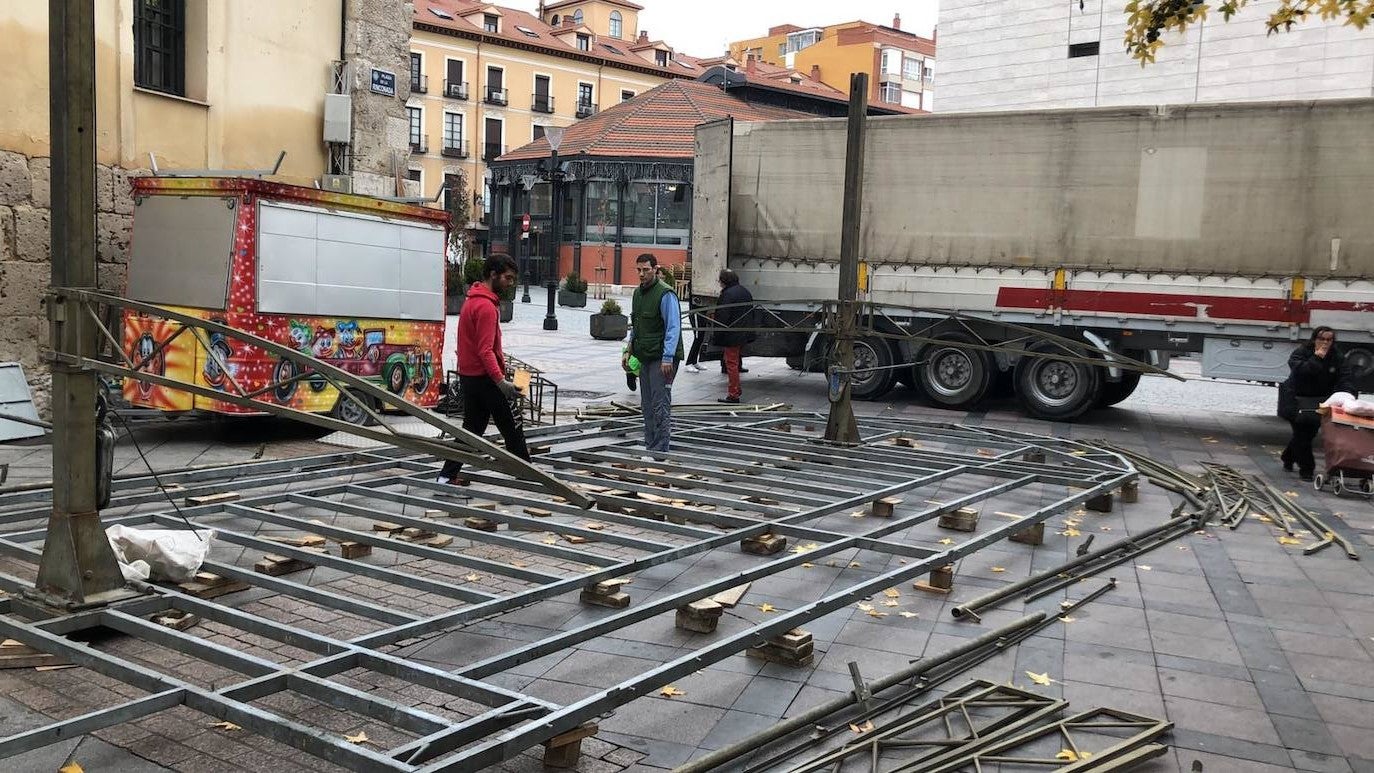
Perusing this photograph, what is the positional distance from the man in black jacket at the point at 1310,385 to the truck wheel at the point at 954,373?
4611 mm

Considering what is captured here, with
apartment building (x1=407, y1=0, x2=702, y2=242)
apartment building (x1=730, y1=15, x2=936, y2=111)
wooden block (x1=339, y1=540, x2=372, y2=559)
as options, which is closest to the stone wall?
wooden block (x1=339, y1=540, x2=372, y2=559)

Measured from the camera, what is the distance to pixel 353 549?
6.39 meters

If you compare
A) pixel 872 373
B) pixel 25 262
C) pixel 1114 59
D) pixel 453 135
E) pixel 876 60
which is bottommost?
pixel 872 373

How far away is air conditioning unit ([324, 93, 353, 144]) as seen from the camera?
1341cm

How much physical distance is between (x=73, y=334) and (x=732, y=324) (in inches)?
476

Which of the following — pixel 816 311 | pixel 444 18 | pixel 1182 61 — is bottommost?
pixel 816 311

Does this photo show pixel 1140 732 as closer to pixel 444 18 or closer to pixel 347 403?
pixel 347 403

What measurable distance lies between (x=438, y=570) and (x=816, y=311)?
1002 centimetres

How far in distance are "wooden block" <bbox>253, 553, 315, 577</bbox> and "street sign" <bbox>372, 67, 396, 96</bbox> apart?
9.24 meters

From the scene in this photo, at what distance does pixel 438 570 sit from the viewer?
637 cm

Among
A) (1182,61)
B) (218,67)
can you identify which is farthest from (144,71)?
(1182,61)

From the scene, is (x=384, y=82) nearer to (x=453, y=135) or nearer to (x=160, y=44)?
(x=160, y=44)

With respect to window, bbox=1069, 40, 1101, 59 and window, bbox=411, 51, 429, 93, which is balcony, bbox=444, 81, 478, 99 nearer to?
window, bbox=411, 51, 429, 93

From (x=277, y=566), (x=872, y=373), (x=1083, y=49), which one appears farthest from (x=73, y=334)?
(x=1083, y=49)
